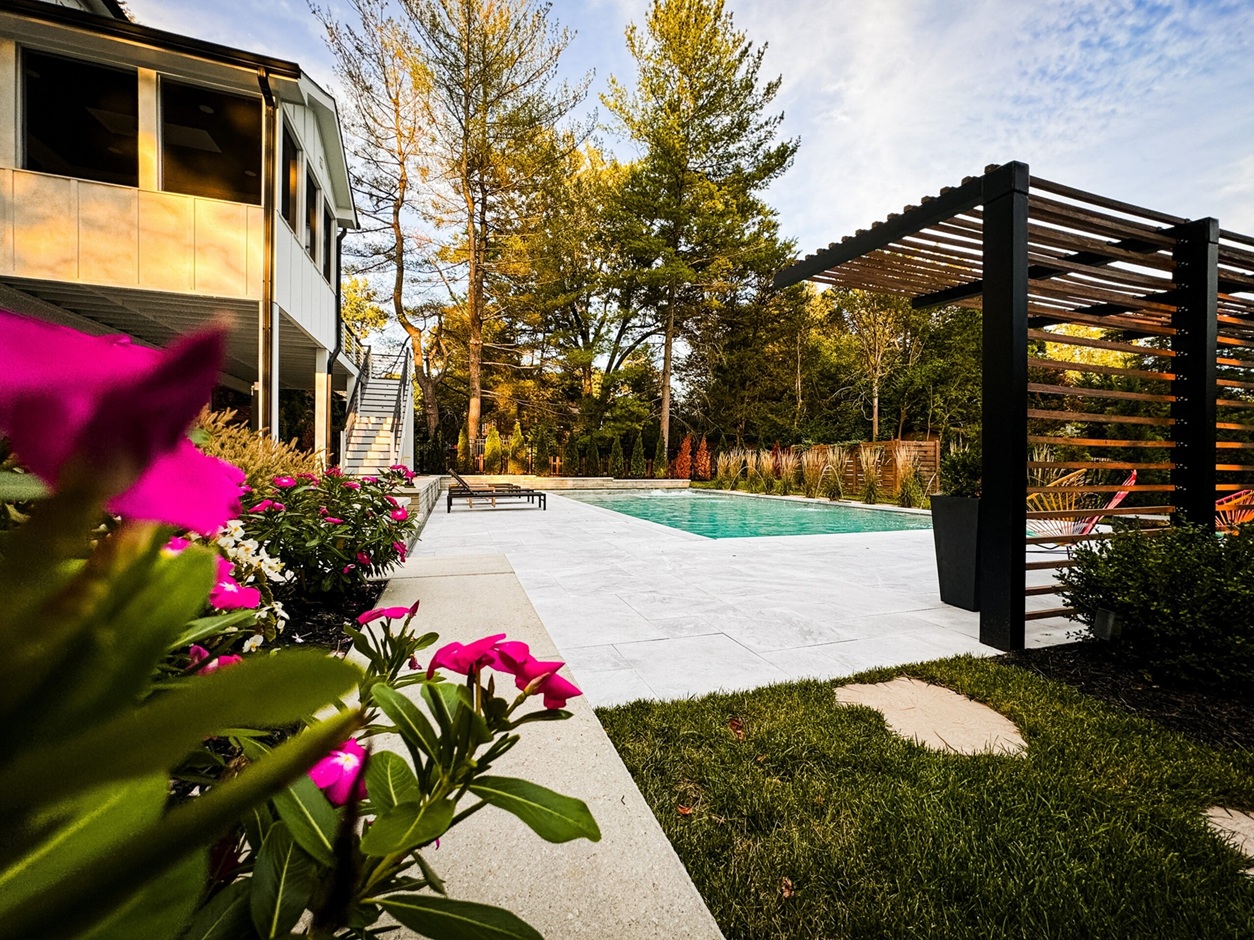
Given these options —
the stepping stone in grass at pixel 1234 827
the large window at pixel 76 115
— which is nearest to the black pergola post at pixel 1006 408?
the stepping stone in grass at pixel 1234 827

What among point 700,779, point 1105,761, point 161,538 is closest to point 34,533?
point 161,538

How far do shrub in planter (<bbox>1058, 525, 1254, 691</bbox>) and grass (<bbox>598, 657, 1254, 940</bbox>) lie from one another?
1.95 ft

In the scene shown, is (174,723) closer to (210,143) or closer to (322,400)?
(210,143)

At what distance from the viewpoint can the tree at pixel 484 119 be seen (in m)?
14.6

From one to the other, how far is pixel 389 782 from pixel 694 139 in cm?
2078

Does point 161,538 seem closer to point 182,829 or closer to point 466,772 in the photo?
point 182,829

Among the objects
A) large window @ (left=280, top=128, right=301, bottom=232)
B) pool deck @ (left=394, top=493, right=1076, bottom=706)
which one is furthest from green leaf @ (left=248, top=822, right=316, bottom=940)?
large window @ (left=280, top=128, right=301, bottom=232)

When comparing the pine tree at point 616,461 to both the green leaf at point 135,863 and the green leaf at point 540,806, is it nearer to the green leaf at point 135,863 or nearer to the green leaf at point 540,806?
the green leaf at point 540,806

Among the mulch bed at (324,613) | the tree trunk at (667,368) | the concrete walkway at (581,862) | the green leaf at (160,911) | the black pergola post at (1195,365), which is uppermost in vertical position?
the tree trunk at (667,368)

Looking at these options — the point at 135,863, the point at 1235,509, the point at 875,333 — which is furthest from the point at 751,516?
the point at 875,333

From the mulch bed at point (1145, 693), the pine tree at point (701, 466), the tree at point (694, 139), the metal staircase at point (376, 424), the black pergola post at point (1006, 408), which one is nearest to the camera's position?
the mulch bed at point (1145, 693)

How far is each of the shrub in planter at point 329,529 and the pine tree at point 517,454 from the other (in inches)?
551

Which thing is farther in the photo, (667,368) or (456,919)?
(667,368)

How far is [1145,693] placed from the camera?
8.32 ft
